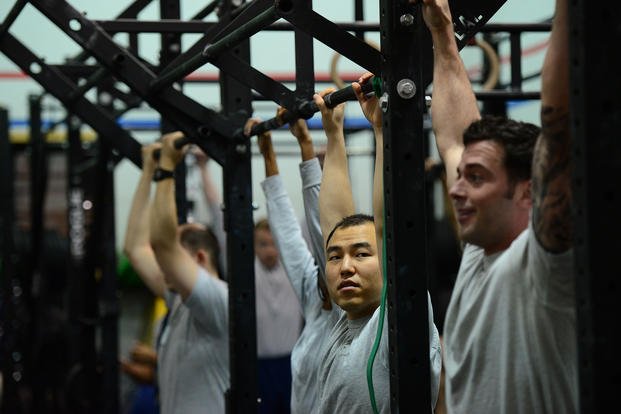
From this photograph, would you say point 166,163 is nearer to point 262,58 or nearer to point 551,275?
point 551,275

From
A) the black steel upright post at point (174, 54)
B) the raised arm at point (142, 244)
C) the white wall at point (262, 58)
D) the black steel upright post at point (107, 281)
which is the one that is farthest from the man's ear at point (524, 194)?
the white wall at point (262, 58)

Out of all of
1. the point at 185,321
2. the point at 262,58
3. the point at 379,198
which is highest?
the point at 262,58

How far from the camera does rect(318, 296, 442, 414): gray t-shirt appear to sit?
2.84 metres

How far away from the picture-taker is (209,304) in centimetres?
464

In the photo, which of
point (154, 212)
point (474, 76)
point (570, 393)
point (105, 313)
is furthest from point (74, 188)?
point (570, 393)

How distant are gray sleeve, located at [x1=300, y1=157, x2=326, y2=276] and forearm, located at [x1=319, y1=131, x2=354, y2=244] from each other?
177 mm

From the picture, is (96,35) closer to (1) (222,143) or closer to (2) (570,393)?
(1) (222,143)

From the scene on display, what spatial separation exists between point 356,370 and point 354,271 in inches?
12.3

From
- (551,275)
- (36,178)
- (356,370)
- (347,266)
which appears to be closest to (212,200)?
(36,178)

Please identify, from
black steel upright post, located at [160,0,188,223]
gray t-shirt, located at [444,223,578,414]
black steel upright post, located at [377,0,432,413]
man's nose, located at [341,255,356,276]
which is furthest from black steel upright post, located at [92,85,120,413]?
gray t-shirt, located at [444,223,578,414]

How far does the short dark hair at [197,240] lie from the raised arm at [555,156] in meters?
3.35

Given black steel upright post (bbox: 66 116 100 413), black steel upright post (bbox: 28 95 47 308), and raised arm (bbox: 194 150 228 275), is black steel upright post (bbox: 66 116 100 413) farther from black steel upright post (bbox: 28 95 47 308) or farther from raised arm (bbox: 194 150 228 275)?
raised arm (bbox: 194 150 228 275)

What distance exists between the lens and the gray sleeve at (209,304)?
→ 15.2 ft

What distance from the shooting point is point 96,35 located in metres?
3.90
